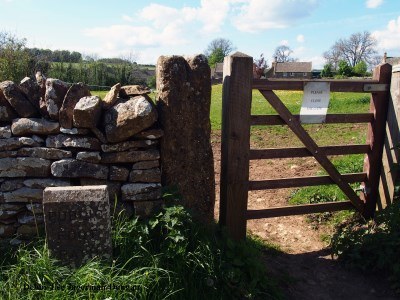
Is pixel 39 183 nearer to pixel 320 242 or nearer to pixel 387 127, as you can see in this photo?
pixel 320 242

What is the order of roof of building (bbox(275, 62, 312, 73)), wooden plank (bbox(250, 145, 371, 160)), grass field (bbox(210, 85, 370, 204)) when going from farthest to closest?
roof of building (bbox(275, 62, 312, 73))
grass field (bbox(210, 85, 370, 204))
wooden plank (bbox(250, 145, 371, 160))

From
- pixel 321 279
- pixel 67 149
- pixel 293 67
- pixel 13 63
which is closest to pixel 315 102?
pixel 321 279

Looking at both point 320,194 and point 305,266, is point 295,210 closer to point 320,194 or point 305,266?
point 305,266

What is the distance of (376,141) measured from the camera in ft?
16.5

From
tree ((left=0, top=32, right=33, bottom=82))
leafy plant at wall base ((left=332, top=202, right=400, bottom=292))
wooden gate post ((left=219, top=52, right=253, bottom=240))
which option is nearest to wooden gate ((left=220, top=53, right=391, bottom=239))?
wooden gate post ((left=219, top=52, right=253, bottom=240))

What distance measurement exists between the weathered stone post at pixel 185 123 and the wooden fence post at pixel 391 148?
8.10 feet

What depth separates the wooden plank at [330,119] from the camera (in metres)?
4.36

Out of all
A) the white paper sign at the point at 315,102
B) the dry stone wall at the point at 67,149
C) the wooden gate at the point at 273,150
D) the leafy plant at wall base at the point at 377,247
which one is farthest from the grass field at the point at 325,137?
the dry stone wall at the point at 67,149

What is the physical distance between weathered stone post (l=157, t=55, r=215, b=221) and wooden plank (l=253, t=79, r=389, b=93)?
0.69 meters

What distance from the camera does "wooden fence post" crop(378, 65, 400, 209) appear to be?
15.6ft

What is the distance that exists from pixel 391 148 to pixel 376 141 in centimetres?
30

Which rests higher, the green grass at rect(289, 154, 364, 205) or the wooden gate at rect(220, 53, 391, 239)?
the wooden gate at rect(220, 53, 391, 239)

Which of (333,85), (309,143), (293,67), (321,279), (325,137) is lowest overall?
(321,279)

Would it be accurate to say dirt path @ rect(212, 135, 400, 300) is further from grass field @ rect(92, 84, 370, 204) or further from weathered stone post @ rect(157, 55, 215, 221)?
weathered stone post @ rect(157, 55, 215, 221)
